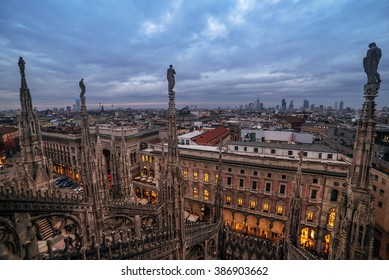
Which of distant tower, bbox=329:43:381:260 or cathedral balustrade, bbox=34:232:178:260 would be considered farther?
cathedral balustrade, bbox=34:232:178:260

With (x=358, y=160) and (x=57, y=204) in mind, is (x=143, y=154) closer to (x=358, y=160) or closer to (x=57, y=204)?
(x=57, y=204)

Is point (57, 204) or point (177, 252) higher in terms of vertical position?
point (57, 204)

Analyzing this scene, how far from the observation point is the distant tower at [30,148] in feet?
53.3

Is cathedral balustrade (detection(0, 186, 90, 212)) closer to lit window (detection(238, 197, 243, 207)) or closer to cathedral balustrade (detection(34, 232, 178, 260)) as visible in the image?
cathedral balustrade (detection(34, 232, 178, 260))

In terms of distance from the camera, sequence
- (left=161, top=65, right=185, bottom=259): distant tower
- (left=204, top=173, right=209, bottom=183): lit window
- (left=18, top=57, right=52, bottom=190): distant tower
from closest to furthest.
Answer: (left=161, top=65, right=185, bottom=259): distant tower < (left=18, top=57, right=52, bottom=190): distant tower < (left=204, top=173, right=209, bottom=183): lit window

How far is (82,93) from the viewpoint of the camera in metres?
10.8

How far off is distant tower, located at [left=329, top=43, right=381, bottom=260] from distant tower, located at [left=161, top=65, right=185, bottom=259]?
6.91 m

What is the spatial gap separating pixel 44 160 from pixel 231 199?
1006 inches

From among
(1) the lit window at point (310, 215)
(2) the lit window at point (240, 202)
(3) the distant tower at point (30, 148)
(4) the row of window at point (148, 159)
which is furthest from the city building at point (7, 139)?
(1) the lit window at point (310, 215)

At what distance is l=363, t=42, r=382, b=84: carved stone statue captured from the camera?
539 cm

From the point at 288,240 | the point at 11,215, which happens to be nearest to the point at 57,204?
the point at 11,215

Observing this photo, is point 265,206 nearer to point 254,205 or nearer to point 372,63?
point 254,205

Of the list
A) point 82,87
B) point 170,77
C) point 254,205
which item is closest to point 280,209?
point 254,205

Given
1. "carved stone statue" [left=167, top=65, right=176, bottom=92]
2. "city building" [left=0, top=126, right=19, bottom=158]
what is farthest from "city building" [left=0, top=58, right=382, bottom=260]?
"city building" [left=0, top=126, right=19, bottom=158]
